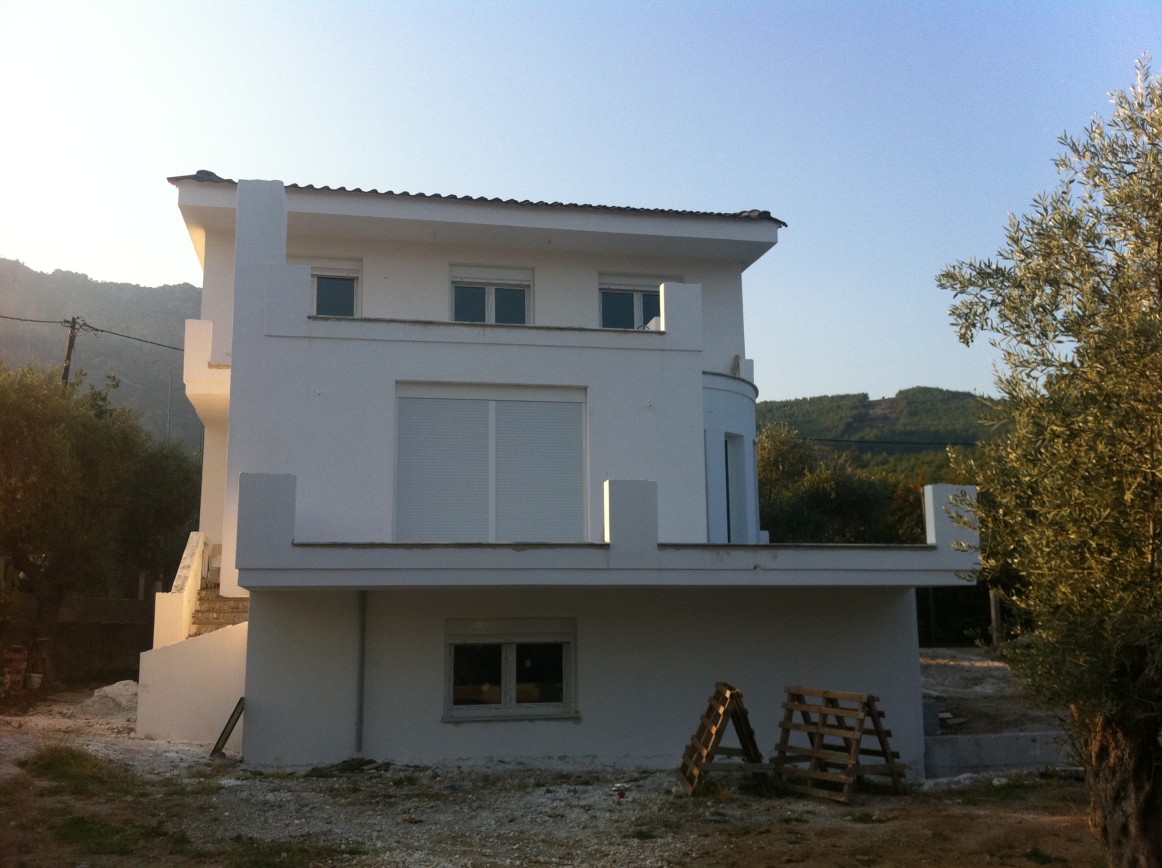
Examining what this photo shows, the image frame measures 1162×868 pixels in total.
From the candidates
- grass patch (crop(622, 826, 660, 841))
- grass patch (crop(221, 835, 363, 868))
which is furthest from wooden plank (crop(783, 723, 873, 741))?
grass patch (crop(221, 835, 363, 868))

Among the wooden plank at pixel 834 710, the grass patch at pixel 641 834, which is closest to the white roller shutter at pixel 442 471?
the wooden plank at pixel 834 710

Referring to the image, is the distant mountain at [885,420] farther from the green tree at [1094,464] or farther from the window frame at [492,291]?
the green tree at [1094,464]

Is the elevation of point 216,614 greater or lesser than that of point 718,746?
greater

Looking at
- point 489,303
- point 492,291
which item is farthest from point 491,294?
point 489,303

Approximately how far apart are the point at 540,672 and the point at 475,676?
0.85m

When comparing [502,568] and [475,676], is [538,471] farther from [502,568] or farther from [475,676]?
[475,676]

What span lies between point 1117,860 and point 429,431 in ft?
30.5

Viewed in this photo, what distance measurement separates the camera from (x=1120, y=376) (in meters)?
7.29

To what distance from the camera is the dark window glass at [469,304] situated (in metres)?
17.8

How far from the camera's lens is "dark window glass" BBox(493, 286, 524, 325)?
18.1m

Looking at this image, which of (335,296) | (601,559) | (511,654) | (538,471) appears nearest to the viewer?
(601,559)

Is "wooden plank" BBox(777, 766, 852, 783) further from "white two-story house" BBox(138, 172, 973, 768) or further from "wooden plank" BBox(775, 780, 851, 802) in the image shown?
"white two-story house" BBox(138, 172, 973, 768)

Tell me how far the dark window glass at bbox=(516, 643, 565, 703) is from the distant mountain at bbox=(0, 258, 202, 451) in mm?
59286

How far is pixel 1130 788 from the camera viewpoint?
26.6 ft
